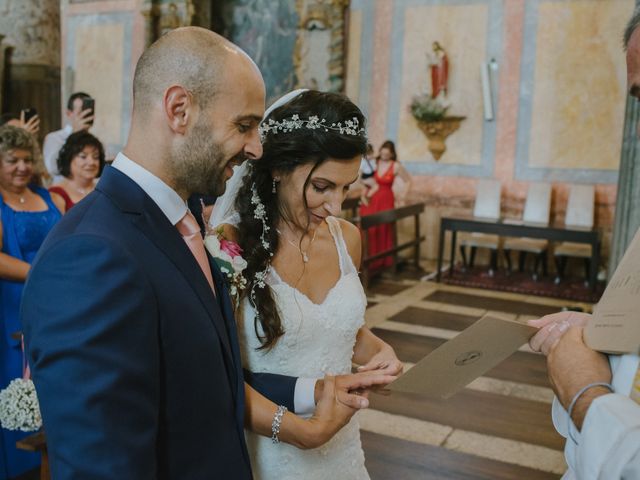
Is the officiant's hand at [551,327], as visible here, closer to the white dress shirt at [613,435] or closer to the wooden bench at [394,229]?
the white dress shirt at [613,435]

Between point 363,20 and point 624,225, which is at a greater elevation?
point 363,20

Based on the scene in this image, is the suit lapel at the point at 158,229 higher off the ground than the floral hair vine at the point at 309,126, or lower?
lower

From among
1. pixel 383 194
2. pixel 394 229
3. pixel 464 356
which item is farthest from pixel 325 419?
pixel 383 194

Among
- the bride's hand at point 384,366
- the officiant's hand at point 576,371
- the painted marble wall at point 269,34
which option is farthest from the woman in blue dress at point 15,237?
the painted marble wall at point 269,34

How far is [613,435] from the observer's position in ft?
4.10

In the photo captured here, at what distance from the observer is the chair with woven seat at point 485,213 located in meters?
9.80

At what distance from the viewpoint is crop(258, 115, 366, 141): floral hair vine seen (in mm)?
2031

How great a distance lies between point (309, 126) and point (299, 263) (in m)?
0.44

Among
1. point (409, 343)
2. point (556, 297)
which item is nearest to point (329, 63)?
point (556, 297)

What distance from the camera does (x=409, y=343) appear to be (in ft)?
20.4

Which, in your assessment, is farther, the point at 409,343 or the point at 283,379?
the point at 409,343

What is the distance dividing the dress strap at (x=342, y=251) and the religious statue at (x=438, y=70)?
8814mm

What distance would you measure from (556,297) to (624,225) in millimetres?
2699

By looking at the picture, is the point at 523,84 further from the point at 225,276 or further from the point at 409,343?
the point at 225,276
